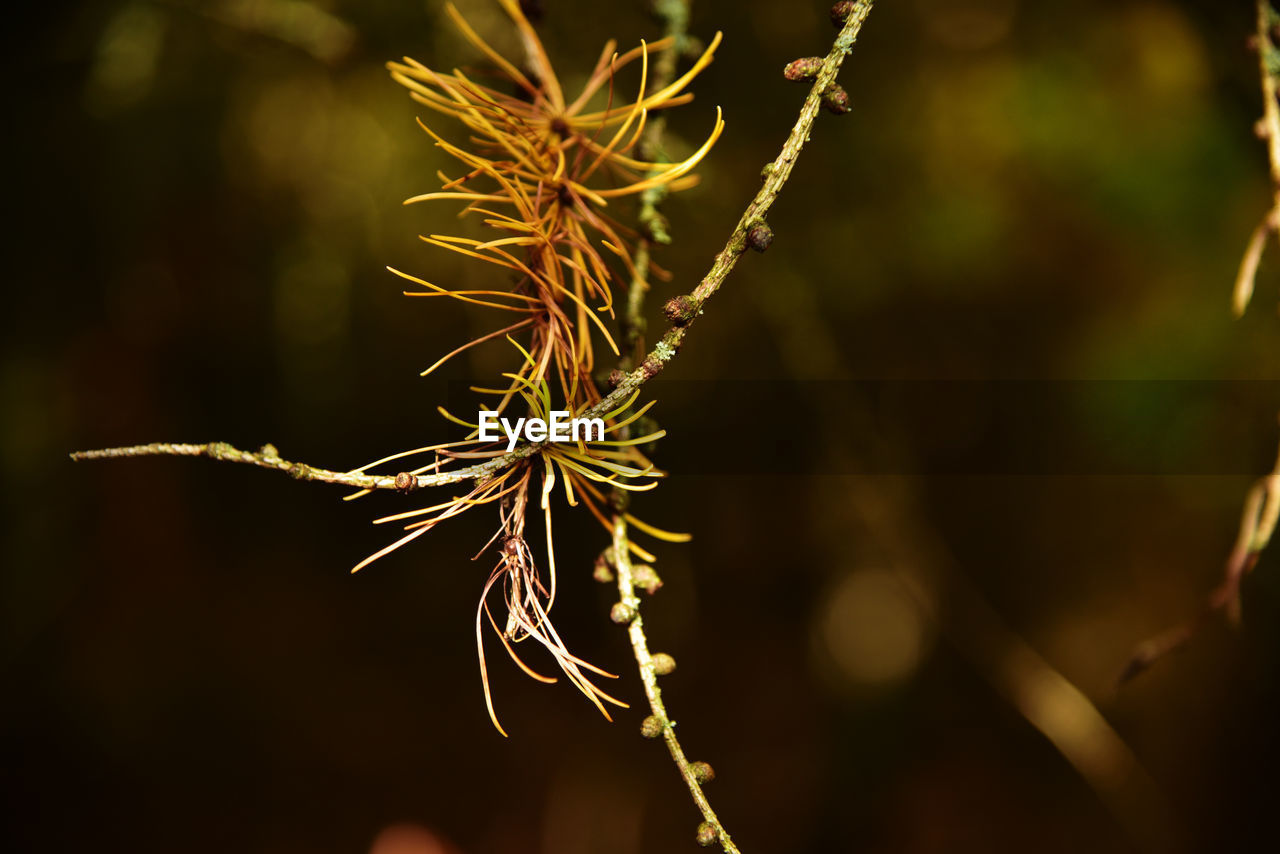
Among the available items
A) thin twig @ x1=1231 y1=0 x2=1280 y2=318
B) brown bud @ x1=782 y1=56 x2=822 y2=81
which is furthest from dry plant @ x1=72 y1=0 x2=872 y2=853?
thin twig @ x1=1231 y1=0 x2=1280 y2=318

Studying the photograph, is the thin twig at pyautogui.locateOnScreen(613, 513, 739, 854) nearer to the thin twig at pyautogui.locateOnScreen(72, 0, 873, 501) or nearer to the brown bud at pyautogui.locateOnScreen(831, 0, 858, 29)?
the thin twig at pyautogui.locateOnScreen(72, 0, 873, 501)

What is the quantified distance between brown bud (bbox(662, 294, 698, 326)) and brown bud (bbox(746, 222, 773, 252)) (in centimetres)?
2

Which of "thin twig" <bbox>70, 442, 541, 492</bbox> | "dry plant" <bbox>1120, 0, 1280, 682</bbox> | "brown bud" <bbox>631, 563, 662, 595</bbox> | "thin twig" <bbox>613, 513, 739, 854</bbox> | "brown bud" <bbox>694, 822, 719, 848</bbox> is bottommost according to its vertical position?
"brown bud" <bbox>694, 822, 719, 848</bbox>

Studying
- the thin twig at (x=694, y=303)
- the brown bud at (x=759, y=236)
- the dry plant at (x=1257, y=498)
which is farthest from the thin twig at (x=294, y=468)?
the dry plant at (x=1257, y=498)

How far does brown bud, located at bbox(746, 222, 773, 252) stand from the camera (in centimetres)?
18

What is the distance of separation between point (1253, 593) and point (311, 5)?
2.93 ft

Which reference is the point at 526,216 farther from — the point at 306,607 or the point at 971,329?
the point at 306,607

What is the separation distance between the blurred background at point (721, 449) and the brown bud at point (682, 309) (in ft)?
1.05

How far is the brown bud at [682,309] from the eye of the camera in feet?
0.61

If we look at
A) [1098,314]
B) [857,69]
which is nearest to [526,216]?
[857,69]

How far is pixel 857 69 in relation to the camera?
500 mm

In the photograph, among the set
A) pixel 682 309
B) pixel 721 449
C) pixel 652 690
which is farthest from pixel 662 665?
pixel 721 449

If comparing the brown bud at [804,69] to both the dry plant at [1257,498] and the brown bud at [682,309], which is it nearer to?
the brown bud at [682,309]

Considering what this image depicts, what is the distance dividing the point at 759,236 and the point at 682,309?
3cm
